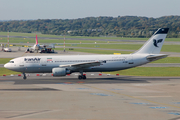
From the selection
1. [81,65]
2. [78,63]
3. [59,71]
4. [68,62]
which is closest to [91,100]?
[59,71]

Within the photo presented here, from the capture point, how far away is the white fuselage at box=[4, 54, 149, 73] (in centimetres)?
4378

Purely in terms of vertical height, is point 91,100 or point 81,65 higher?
point 81,65

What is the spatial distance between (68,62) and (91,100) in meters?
16.6

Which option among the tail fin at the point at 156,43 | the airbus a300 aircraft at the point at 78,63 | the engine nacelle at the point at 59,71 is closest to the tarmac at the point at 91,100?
the engine nacelle at the point at 59,71

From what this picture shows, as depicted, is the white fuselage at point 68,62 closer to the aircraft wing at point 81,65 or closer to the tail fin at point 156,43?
the aircraft wing at point 81,65

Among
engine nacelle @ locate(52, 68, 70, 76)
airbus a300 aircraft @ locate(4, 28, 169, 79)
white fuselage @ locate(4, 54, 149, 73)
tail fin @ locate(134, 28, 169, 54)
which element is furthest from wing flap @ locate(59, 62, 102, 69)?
tail fin @ locate(134, 28, 169, 54)

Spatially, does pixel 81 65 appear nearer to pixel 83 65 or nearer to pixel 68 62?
pixel 83 65

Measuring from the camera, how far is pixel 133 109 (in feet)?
80.9

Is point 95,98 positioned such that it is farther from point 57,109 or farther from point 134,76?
point 134,76

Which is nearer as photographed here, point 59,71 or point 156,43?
point 59,71

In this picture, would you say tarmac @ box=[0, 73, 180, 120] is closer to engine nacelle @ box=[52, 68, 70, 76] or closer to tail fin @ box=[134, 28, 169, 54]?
engine nacelle @ box=[52, 68, 70, 76]

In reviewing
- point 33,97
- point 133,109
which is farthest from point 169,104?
point 33,97

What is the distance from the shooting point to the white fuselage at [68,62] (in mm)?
43781

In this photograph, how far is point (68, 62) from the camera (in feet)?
A: 144
